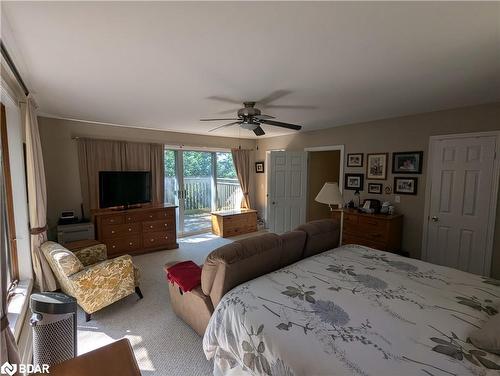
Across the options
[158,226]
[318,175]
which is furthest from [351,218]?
[158,226]

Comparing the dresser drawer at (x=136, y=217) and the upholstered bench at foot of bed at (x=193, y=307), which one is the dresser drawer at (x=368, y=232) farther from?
the dresser drawer at (x=136, y=217)

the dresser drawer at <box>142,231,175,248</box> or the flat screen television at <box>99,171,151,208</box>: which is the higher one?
the flat screen television at <box>99,171,151,208</box>

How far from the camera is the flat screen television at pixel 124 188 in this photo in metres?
4.13

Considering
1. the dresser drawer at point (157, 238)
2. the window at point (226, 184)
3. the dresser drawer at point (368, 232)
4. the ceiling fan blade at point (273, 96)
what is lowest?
the dresser drawer at point (157, 238)

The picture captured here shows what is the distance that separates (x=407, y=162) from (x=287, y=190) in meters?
2.35

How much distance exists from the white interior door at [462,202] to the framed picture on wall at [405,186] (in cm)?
23

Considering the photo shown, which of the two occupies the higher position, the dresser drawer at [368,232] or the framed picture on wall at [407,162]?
the framed picture on wall at [407,162]

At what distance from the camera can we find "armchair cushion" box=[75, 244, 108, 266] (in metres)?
3.04

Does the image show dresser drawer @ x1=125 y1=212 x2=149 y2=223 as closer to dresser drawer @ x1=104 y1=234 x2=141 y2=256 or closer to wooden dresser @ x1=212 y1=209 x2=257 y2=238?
dresser drawer @ x1=104 y1=234 x2=141 y2=256

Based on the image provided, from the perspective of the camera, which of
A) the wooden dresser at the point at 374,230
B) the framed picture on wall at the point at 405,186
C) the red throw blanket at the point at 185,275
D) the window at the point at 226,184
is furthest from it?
the window at the point at 226,184

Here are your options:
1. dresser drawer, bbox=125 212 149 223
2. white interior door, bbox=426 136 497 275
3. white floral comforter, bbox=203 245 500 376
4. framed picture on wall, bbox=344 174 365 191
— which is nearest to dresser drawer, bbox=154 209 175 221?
dresser drawer, bbox=125 212 149 223

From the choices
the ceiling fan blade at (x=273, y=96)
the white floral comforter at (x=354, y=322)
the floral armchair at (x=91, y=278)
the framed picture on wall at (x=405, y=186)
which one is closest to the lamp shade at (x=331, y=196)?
the white floral comforter at (x=354, y=322)

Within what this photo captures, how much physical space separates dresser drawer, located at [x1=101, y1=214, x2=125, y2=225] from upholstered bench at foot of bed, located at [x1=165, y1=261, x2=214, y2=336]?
7.01 feet

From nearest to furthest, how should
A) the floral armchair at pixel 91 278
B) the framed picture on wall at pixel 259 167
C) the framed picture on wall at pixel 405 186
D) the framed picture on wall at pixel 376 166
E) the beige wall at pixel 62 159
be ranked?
1. the floral armchair at pixel 91 278
2. the framed picture on wall at pixel 405 186
3. the beige wall at pixel 62 159
4. the framed picture on wall at pixel 376 166
5. the framed picture on wall at pixel 259 167
